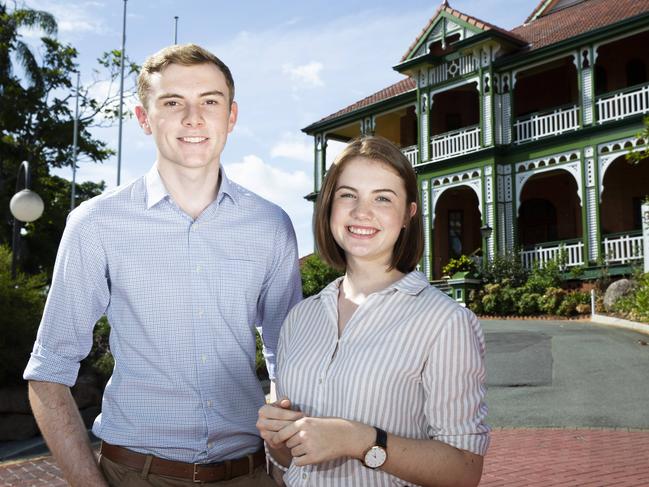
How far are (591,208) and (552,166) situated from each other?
1.94m

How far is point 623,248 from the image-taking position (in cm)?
1969

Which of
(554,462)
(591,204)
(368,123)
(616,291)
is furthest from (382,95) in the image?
(554,462)

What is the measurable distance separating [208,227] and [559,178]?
23.7 metres

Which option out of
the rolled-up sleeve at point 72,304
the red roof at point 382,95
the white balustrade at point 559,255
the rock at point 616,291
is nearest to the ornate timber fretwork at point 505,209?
the white balustrade at point 559,255

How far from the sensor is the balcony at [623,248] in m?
19.2

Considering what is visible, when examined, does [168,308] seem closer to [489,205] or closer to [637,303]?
[637,303]

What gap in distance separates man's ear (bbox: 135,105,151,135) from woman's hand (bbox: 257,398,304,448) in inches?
44.9

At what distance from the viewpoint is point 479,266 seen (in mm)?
21953

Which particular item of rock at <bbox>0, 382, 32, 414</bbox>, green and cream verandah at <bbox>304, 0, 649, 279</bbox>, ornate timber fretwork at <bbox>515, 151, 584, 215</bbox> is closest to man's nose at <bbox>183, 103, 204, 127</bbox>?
rock at <bbox>0, 382, 32, 414</bbox>

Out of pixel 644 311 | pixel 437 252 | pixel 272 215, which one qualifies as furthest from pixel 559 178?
pixel 272 215

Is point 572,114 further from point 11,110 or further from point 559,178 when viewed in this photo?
point 11,110

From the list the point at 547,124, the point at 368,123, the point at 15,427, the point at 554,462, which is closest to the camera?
the point at 554,462

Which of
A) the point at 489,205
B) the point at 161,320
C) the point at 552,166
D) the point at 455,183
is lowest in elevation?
the point at 161,320

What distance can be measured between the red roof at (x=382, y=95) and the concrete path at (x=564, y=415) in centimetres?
1554
